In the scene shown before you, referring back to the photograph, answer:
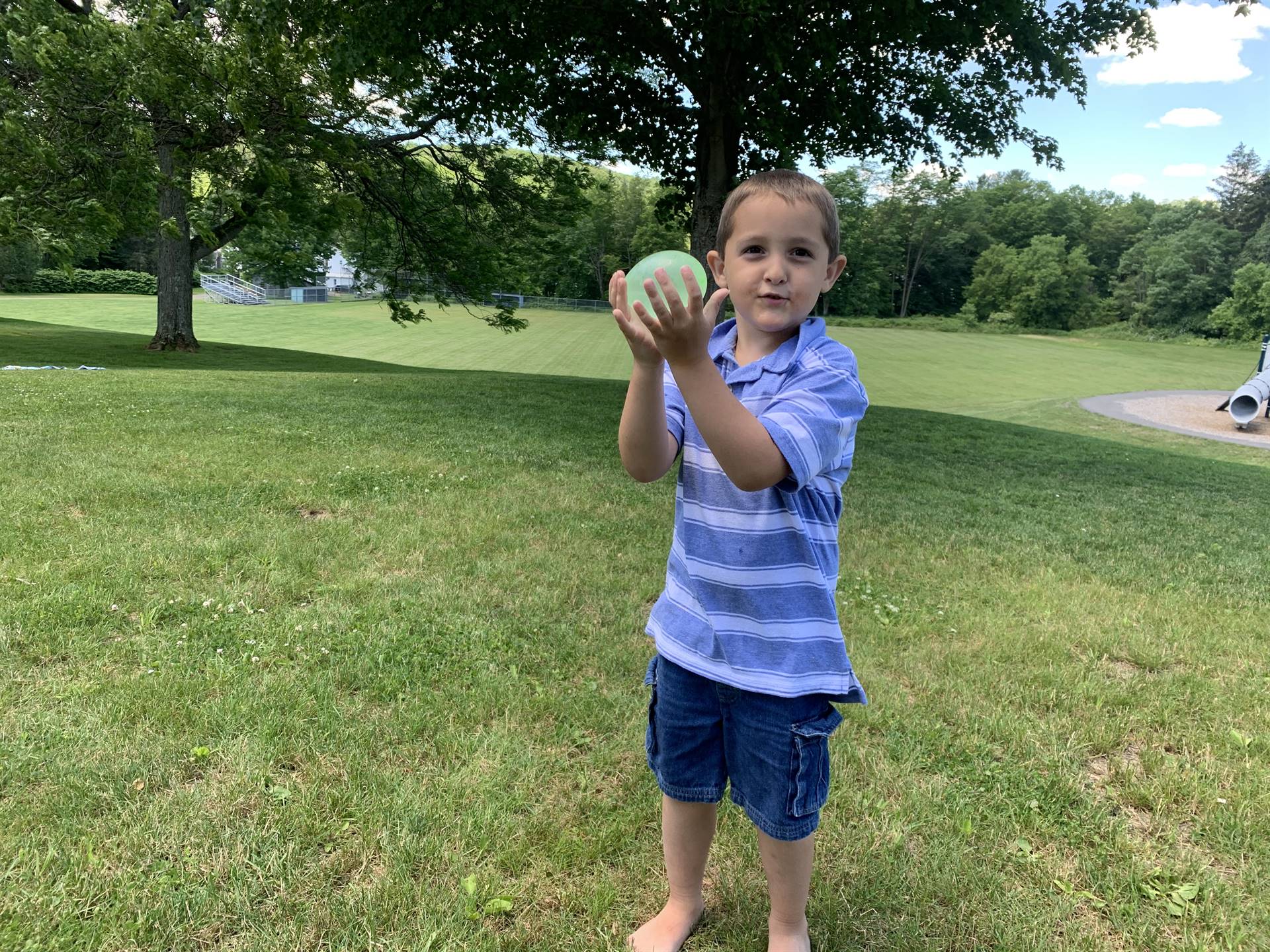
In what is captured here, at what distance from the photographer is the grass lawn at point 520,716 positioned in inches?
87.7

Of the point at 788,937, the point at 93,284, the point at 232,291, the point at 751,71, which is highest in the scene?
the point at 751,71

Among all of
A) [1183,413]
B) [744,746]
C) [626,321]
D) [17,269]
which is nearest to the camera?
[626,321]

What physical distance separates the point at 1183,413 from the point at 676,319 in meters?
29.5

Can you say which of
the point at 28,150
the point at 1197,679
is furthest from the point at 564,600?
the point at 28,150

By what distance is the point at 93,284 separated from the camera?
6175 centimetres

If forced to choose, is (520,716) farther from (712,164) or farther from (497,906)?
(712,164)

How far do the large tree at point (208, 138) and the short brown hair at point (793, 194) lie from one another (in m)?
10.1

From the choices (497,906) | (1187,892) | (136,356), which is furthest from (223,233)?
(1187,892)

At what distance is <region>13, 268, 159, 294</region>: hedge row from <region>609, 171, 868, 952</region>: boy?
7243cm

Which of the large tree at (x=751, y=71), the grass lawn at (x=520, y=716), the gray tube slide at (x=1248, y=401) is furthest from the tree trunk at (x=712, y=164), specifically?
the gray tube slide at (x=1248, y=401)

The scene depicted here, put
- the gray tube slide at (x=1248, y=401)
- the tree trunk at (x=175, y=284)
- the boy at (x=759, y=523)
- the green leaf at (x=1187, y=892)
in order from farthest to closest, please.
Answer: the gray tube slide at (x=1248, y=401) < the tree trunk at (x=175, y=284) < the green leaf at (x=1187, y=892) < the boy at (x=759, y=523)

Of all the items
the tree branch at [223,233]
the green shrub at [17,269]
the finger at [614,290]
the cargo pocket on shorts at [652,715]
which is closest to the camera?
the finger at [614,290]

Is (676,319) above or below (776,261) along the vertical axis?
below

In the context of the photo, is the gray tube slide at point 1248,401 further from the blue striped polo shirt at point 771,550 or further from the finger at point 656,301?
the finger at point 656,301
